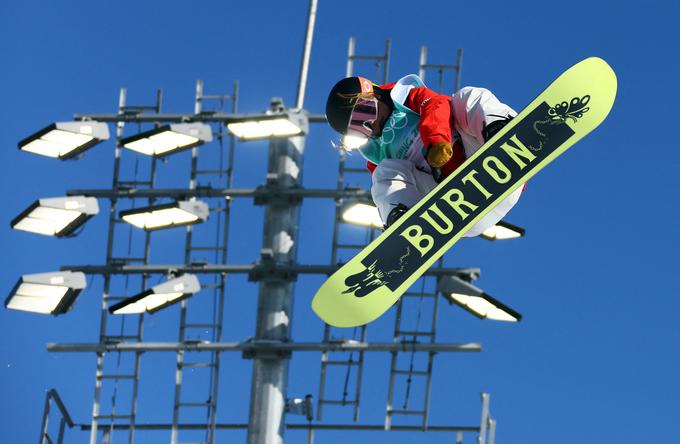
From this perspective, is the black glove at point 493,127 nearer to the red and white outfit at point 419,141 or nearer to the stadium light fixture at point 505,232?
the red and white outfit at point 419,141

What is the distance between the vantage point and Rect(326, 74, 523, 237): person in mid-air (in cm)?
646

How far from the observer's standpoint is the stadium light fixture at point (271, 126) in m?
12.5

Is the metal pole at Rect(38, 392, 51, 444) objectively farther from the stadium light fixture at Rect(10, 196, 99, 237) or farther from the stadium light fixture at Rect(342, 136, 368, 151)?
the stadium light fixture at Rect(342, 136, 368, 151)

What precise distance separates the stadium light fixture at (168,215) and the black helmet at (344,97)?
20.2 feet

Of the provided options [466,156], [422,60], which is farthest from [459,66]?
[466,156]

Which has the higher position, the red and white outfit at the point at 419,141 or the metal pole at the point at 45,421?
the red and white outfit at the point at 419,141

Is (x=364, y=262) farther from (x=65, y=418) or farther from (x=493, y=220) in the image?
(x=65, y=418)

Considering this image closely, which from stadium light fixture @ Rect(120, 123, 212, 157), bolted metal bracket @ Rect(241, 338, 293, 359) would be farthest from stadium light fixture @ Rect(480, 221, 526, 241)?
stadium light fixture @ Rect(120, 123, 212, 157)

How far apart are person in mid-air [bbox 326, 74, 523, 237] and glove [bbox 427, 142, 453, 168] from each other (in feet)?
0.48

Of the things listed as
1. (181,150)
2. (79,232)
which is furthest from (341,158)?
(79,232)

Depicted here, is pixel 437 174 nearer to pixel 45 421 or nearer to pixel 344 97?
pixel 344 97

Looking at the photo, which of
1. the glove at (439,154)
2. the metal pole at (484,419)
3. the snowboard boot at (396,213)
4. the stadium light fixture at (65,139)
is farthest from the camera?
the stadium light fixture at (65,139)

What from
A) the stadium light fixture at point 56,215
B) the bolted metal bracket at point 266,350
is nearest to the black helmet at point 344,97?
the bolted metal bracket at point 266,350

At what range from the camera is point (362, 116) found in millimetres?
6512
